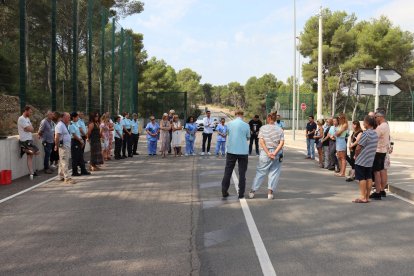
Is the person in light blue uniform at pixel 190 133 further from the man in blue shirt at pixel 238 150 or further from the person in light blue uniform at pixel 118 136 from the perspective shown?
the man in blue shirt at pixel 238 150

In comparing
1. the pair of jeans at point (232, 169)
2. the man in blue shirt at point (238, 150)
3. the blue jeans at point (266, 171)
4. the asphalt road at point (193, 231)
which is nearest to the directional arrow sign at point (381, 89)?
the asphalt road at point (193, 231)

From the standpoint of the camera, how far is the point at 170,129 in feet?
63.2

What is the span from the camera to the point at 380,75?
1434 cm

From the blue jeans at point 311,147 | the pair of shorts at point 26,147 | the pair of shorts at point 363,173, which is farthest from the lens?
the blue jeans at point 311,147

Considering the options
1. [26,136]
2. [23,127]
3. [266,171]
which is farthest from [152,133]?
[266,171]

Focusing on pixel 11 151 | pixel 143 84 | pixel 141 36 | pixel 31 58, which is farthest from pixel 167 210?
pixel 143 84

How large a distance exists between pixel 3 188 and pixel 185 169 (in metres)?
5.43

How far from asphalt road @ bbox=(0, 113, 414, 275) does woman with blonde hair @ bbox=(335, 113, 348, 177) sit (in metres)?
1.92

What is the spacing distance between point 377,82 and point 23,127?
32.7ft

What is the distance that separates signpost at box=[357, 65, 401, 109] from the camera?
46.9 feet

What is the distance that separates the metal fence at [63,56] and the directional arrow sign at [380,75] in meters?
9.79

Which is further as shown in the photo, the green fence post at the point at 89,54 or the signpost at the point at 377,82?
the green fence post at the point at 89,54

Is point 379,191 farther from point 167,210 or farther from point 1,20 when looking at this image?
point 1,20

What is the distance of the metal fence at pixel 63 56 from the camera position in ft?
52.8
